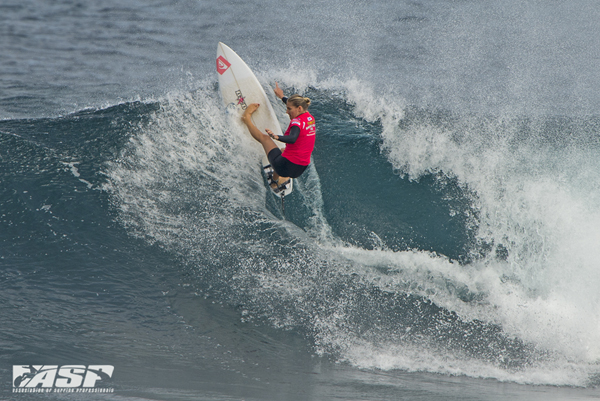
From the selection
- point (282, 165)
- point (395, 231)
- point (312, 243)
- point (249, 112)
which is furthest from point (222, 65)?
point (395, 231)

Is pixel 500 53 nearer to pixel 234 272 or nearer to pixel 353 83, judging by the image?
pixel 353 83

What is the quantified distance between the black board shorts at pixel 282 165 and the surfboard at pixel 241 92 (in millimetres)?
587

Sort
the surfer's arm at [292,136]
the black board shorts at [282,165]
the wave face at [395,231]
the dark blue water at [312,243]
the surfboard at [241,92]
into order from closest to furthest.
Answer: the dark blue water at [312,243], the wave face at [395,231], the surfer's arm at [292,136], the black board shorts at [282,165], the surfboard at [241,92]

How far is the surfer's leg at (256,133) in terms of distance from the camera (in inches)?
250

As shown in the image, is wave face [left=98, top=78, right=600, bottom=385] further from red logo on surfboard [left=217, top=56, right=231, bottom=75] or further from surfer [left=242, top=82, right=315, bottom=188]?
red logo on surfboard [left=217, top=56, right=231, bottom=75]

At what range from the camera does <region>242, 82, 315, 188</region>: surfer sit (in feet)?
18.2

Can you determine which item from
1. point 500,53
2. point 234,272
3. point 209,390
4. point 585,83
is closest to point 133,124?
point 234,272

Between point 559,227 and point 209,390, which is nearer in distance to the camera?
point 209,390

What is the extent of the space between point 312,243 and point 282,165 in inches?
47.4

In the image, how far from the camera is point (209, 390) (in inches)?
156

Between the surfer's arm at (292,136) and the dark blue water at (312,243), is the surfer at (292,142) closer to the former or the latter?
the surfer's arm at (292,136)

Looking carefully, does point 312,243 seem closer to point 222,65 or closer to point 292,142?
point 292,142

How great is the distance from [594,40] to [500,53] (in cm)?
300

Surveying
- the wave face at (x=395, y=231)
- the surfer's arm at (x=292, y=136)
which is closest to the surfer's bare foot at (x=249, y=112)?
the wave face at (x=395, y=231)
